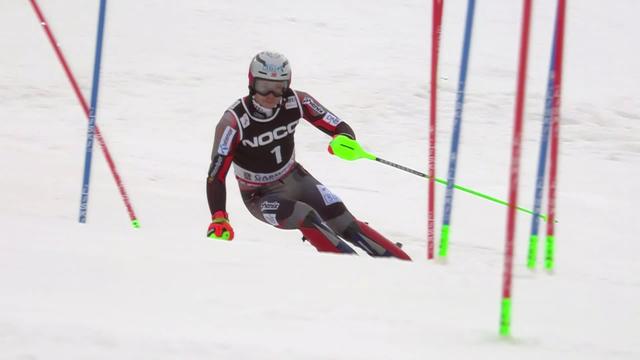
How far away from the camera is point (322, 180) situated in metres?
9.16

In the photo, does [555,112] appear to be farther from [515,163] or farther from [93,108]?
[93,108]

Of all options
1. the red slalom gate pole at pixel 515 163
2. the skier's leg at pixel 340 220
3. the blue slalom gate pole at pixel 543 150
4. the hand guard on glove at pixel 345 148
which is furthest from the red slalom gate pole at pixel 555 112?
the hand guard on glove at pixel 345 148

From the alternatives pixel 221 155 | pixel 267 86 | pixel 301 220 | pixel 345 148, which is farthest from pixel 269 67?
pixel 301 220

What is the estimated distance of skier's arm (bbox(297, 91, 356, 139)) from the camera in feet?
19.0

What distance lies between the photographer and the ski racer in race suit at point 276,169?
5.27m

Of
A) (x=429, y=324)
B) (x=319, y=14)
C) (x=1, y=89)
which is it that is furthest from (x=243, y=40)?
(x=429, y=324)

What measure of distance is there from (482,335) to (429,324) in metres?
0.17

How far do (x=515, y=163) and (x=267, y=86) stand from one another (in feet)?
10.0

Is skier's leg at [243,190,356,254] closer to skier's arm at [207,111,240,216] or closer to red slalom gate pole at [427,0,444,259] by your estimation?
skier's arm at [207,111,240,216]

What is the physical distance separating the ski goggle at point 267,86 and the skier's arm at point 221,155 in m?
0.24

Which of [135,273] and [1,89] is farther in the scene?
[1,89]

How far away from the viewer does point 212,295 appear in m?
2.93

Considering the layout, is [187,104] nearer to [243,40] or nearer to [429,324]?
[243,40]

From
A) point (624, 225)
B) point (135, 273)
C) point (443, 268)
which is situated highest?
point (135, 273)
